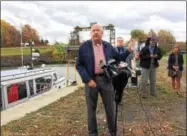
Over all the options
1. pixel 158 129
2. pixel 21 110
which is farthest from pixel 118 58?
pixel 21 110

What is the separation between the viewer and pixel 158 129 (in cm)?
681

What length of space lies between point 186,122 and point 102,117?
1.73 m

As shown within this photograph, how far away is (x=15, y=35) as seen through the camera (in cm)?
7931

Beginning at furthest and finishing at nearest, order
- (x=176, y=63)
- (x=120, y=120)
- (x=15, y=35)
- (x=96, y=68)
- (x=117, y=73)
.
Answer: (x=15, y=35) → (x=176, y=63) → (x=120, y=120) → (x=96, y=68) → (x=117, y=73)

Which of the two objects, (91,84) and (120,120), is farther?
(120,120)

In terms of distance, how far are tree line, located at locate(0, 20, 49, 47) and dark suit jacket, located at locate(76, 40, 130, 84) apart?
6570 cm

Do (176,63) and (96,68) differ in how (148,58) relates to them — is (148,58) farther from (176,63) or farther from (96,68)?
(96,68)

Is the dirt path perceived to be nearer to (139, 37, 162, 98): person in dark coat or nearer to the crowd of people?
(139, 37, 162, 98): person in dark coat

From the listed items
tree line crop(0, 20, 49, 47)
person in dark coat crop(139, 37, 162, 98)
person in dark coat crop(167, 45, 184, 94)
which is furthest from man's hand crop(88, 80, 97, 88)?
tree line crop(0, 20, 49, 47)

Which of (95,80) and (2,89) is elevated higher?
(95,80)

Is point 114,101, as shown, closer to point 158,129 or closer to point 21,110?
point 158,129

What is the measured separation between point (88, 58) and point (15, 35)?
76094mm

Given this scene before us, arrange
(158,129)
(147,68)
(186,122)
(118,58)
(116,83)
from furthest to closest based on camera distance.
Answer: (147,68) → (186,122) → (158,129) → (118,58) → (116,83)

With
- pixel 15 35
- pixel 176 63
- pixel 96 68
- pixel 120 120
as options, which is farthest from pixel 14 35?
pixel 96 68
